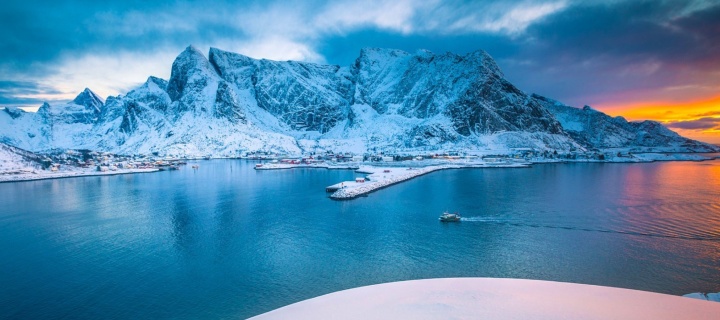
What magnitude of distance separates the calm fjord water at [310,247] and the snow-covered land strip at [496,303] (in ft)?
18.4

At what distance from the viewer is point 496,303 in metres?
12.5

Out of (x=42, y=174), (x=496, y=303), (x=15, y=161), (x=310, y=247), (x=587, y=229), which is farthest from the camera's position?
(x=15, y=161)

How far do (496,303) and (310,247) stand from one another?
684 inches

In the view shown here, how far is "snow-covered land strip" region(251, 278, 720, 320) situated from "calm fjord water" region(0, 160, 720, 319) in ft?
18.4

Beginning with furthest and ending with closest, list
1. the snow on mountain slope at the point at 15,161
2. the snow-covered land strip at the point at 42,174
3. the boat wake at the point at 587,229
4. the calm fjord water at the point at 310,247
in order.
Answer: the snow on mountain slope at the point at 15,161, the snow-covered land strip at the point at 42,174, the boat wake at the point at 587,229, the calm fjord water at the point at 310,247

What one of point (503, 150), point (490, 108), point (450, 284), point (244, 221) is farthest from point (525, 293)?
point (490, 108)

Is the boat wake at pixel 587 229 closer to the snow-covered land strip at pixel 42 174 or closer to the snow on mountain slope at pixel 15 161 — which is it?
the snow-covered land strip at pixel 42 174

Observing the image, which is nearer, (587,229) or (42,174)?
(587,229)

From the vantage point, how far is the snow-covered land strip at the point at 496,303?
446 inches

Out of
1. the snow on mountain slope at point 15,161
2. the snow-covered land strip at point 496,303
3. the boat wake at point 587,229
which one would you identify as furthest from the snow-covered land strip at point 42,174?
the snow-covered land strip at point 496,303

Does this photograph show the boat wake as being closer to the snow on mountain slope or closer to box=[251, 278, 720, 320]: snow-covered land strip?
box=[251, 278, 720, 320]: snow-covered land strip

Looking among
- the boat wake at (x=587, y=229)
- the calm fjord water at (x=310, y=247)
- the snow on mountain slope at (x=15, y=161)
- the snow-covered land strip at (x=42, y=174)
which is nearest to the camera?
the calm fjord water at (x=310, y=247)

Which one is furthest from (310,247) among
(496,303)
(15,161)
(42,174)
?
(15,161)

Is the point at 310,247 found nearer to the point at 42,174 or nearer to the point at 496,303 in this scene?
the point at 496,303
